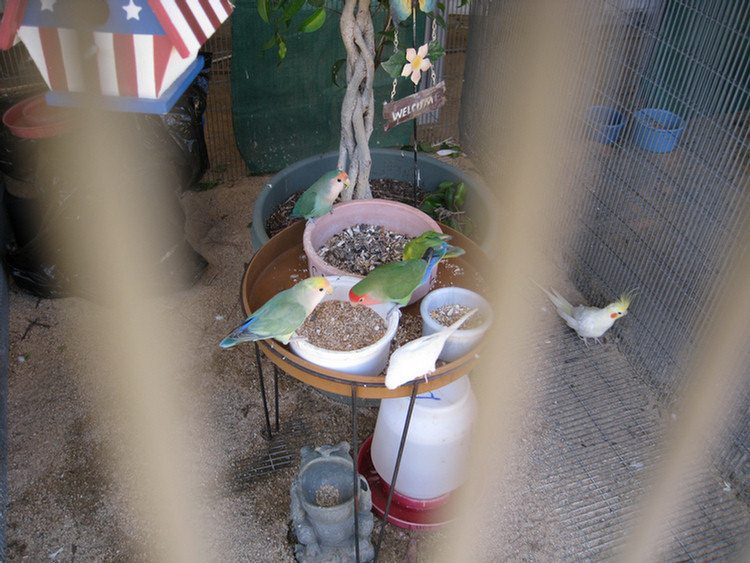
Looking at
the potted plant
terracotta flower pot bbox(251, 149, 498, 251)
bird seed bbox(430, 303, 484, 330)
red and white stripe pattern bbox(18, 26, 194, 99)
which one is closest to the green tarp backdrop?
the potted plant

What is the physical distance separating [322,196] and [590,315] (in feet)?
4.79

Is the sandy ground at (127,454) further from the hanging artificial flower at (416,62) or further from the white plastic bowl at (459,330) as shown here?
the hanging artificial flower at (416,62)

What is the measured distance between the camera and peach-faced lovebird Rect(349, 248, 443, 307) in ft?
5.67

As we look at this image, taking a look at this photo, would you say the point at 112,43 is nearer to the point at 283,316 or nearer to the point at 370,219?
the point at 283,316

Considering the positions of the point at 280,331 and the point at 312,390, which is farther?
the point at 312,390

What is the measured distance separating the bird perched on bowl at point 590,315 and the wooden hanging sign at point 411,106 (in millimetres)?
1316

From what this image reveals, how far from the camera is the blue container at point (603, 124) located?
9.82 ft

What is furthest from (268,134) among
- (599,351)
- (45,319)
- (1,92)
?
(599,351)

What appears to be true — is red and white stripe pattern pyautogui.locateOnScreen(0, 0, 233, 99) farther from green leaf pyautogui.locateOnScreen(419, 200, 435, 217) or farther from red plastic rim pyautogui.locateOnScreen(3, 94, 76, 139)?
green leaf pyautogui.locateOnScreen(419, 200, 435, 217)

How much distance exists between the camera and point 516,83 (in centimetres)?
360

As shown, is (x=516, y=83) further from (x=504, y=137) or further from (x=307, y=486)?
(x=307, y=486)

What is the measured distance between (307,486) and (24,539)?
1.12 metres

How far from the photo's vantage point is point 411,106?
211 cm

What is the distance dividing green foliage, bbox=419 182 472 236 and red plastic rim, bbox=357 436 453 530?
4.57ft
